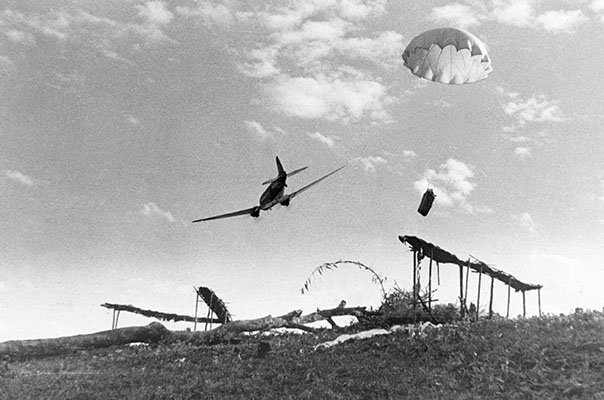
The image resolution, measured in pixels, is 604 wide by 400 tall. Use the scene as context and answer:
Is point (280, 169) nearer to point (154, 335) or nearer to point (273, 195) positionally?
point (273, 195)

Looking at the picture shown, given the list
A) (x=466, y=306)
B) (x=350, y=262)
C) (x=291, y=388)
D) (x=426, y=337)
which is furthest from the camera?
(x=350, y=262)

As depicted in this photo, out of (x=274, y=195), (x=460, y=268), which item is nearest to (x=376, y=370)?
(x=274, y=195)

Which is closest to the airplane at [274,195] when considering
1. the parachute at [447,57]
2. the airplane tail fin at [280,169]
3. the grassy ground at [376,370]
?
the airplane tail fin at [280,169]

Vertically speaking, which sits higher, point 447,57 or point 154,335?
point 447,57

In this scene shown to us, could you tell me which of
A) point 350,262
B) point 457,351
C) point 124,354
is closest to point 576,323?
point 457,351

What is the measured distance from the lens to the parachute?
1797cm

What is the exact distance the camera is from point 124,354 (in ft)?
60.9

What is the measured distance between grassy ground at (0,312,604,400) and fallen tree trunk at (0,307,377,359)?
140cm

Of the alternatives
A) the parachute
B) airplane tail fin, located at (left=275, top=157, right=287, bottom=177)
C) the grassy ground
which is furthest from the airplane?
the parachute

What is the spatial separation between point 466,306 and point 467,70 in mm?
9505

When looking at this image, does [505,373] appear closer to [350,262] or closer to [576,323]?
[576,323]

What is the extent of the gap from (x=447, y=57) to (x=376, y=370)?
11122 millimetres

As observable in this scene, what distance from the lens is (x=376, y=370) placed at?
44.6 feet

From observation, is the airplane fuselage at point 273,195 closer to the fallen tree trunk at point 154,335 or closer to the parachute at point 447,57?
the parachute at point 447,57
